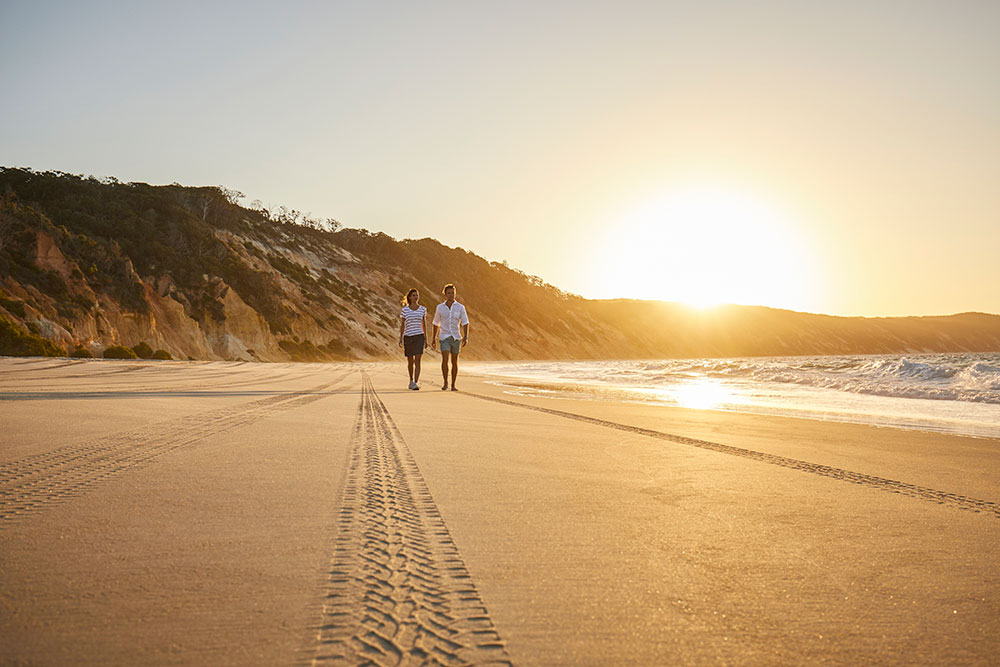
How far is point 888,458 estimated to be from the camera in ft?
15.0

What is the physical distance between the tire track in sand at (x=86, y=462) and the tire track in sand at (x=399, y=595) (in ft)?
4.29

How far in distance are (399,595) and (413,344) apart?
36.6 feet

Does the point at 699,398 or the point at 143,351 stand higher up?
the point at 143,351

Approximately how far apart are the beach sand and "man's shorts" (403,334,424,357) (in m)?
8.10

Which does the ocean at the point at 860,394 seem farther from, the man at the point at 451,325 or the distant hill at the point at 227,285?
the distant hill at the point at 227,285

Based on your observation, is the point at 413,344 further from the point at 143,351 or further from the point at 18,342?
the point at 143,351

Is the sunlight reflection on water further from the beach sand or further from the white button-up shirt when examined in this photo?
the beach sand

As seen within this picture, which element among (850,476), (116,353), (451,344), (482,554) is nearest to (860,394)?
(451,344)

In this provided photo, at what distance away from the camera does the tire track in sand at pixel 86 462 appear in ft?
8.85

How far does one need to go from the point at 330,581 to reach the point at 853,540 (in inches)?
77.3

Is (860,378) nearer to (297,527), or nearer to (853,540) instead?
(853,540)

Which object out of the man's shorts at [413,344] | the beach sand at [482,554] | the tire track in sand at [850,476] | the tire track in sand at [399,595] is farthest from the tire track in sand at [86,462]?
the man's shorts at [413,344]

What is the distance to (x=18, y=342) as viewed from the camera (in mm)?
22609

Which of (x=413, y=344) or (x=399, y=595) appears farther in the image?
(x=413, y=344)
